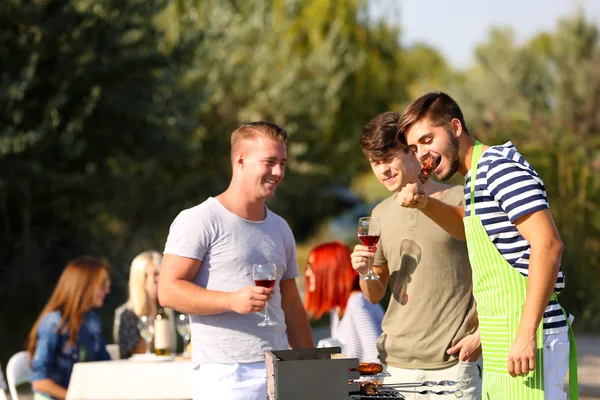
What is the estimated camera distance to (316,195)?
2744 centimetres

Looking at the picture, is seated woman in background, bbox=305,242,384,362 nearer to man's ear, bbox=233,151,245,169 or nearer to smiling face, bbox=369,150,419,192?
smiling face, bbox=369,150,419,192

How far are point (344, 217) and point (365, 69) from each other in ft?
24.2

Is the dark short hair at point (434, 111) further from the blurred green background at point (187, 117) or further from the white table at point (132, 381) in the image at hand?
the blurred green background at point (187, 117)

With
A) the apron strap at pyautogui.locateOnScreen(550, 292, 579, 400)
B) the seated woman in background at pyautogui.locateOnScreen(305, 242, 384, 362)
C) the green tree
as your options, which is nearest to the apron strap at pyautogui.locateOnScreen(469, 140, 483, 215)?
the apron strap at pyautogui.locateOnScreen(550, 292, 579, 400)

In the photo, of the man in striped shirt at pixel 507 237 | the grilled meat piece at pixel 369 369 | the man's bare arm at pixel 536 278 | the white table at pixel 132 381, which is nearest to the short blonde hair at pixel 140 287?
the white table at pixel 132 381

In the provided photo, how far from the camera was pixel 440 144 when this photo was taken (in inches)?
143

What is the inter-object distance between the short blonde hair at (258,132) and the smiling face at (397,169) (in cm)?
44

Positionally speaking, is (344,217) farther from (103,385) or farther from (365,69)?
(103,385)

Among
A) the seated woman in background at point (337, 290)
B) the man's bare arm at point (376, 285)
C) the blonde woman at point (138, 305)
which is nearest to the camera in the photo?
the man's bare arm at point (376, 285)

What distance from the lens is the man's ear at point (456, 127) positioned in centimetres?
366

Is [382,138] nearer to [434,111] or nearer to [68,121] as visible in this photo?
[434,111]

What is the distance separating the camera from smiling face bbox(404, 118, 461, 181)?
364 centimetres

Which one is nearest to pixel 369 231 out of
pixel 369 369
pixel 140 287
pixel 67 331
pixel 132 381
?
pixel 369 369

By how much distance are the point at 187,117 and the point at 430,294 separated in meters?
12.9
